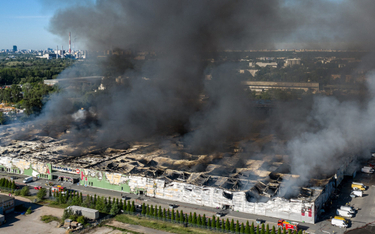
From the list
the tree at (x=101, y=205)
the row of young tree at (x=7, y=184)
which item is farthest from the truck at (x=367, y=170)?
the row of young tree at (x=7, y=184)

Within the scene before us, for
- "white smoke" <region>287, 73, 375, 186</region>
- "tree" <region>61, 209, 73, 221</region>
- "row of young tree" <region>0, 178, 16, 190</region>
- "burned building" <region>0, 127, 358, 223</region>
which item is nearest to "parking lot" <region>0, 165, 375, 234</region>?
"burned building" <region>0, 127, 358, 223</region>

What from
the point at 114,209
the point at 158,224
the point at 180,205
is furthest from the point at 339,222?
the point at 114,209

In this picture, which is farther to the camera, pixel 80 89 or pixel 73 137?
pixel 80 89

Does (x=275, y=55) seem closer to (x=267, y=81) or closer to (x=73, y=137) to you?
(x=267, y=81)

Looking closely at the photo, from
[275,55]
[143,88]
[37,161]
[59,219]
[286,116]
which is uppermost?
[275,55]

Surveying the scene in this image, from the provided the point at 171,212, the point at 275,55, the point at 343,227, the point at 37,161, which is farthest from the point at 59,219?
the point at 275,55

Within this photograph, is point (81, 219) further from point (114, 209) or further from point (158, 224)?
point (158, 224)

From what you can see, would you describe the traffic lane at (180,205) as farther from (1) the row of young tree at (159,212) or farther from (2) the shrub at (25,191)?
(2) the shrub at (25,191)

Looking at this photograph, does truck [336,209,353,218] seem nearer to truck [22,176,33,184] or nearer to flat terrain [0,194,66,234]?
flat terrain [0,194,66,234]
